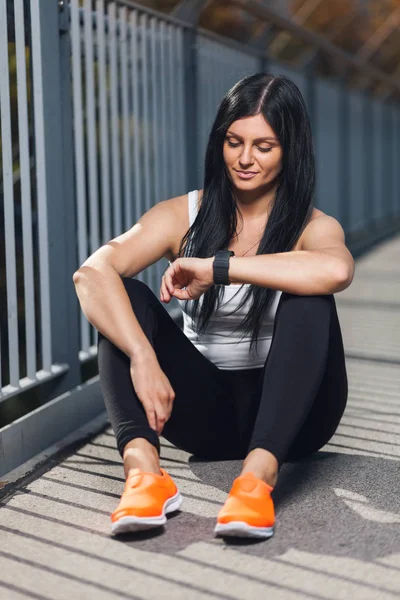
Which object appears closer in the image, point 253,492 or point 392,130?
point 253,492

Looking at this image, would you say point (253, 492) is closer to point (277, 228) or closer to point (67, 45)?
point (277, 228)

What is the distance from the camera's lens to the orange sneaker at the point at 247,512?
2.20m

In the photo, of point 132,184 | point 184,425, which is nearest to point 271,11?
point 132,184

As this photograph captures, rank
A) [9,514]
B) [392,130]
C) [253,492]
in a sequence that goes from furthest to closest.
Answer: [392,130]
[9,514]
[253,492]

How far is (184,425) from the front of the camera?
265 cm

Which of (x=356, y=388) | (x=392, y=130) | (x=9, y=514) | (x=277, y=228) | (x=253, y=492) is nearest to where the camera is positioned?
(x=253, y=492)

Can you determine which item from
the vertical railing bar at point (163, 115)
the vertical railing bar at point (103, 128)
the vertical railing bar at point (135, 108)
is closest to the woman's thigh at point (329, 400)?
the vertical railing bar at point (103, 128)

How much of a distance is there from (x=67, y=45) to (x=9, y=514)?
5.49 feet

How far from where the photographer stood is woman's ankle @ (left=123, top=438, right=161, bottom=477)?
231 centimetres

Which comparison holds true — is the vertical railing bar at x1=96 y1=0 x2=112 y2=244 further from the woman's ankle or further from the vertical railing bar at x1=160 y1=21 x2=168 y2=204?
the woman's ankle

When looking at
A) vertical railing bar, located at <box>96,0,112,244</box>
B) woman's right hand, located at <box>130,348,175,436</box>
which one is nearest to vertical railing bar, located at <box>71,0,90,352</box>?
vertical railing bar, located at <box>96,0,112,244</box>

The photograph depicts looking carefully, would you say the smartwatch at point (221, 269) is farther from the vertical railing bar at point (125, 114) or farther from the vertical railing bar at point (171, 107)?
the vertical railing bar at point (171, 107)

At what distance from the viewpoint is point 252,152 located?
103 inches

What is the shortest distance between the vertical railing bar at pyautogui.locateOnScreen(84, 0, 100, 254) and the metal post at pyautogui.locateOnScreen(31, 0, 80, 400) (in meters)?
0.23
